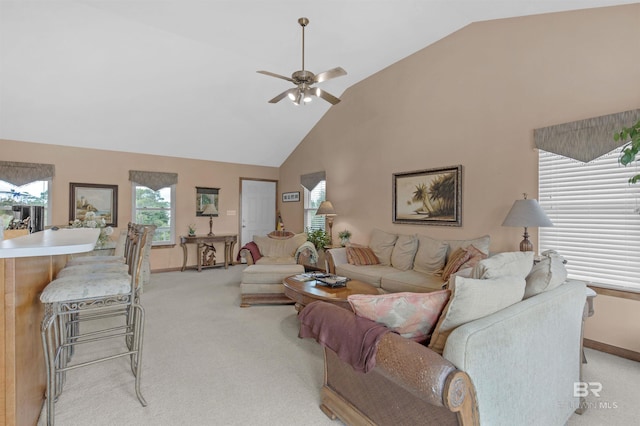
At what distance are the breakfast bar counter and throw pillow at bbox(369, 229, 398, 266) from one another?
12.3ft

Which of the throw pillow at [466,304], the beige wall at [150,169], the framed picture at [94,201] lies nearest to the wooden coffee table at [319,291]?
the throw pillow at [466,304]

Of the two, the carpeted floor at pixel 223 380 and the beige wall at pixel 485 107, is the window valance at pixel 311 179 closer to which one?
the beige wall at pixel 485 107

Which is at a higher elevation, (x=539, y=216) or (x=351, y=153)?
(x=351, y=153)

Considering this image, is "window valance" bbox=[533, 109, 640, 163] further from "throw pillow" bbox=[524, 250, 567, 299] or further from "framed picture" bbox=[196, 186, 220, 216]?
"framed picture" bbox=[196, 186, 220, 216]

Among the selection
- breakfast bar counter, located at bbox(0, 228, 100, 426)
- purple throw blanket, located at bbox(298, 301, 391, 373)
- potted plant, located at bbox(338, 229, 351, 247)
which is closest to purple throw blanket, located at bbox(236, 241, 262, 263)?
potted plant, located at bbox(338, 229, 351, 247)

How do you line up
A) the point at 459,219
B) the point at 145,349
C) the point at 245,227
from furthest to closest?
the point at 245,227 < the point at 459,219 < the point at 145,349

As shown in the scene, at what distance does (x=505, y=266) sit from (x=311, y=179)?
5.13m

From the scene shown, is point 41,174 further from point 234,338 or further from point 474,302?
point 474,302

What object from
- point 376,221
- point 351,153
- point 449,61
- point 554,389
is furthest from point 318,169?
point 554,389

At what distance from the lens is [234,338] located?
10.3 feet

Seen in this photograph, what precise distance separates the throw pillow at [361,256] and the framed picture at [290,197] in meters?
2.67

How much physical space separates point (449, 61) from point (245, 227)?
5.29 meters

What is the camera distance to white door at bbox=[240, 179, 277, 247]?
744 cm

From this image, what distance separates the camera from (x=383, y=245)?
188 inches
